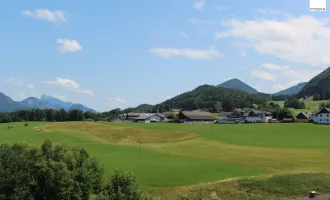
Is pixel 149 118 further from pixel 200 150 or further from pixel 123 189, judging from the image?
pixel 123 189

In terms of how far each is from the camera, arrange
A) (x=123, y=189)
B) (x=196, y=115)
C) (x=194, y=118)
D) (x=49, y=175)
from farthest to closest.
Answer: (x=196, y=115) → (x=194, y=118) → (x=49, y=175) → (x=123, y=189)

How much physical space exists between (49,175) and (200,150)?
39.0m

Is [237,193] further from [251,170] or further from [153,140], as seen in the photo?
[153,140]

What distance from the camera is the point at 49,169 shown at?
3731cm

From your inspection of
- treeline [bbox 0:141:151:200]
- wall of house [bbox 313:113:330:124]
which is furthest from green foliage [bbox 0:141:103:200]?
wall of house [bbox 313:113:330:124]

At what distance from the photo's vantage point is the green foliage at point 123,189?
31.5 metres

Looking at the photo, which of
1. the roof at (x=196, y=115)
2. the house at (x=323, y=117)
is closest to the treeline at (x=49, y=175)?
the house at (x=323, y=117)

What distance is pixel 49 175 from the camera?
3700 cm

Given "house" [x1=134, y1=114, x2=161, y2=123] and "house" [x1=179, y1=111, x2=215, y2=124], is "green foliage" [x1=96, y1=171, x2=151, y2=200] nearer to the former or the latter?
"house" [x1=179, y1=111, x2=215, y2=124]

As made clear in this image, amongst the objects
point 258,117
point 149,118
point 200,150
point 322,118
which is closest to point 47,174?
point 200,150

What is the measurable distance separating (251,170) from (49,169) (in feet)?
89.7

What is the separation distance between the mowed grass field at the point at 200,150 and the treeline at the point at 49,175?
23.3ft

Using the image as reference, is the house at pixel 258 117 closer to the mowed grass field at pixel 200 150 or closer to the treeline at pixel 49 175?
the mowed grass field at pixel 200 150

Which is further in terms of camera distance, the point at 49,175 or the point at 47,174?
the point at 47,174
